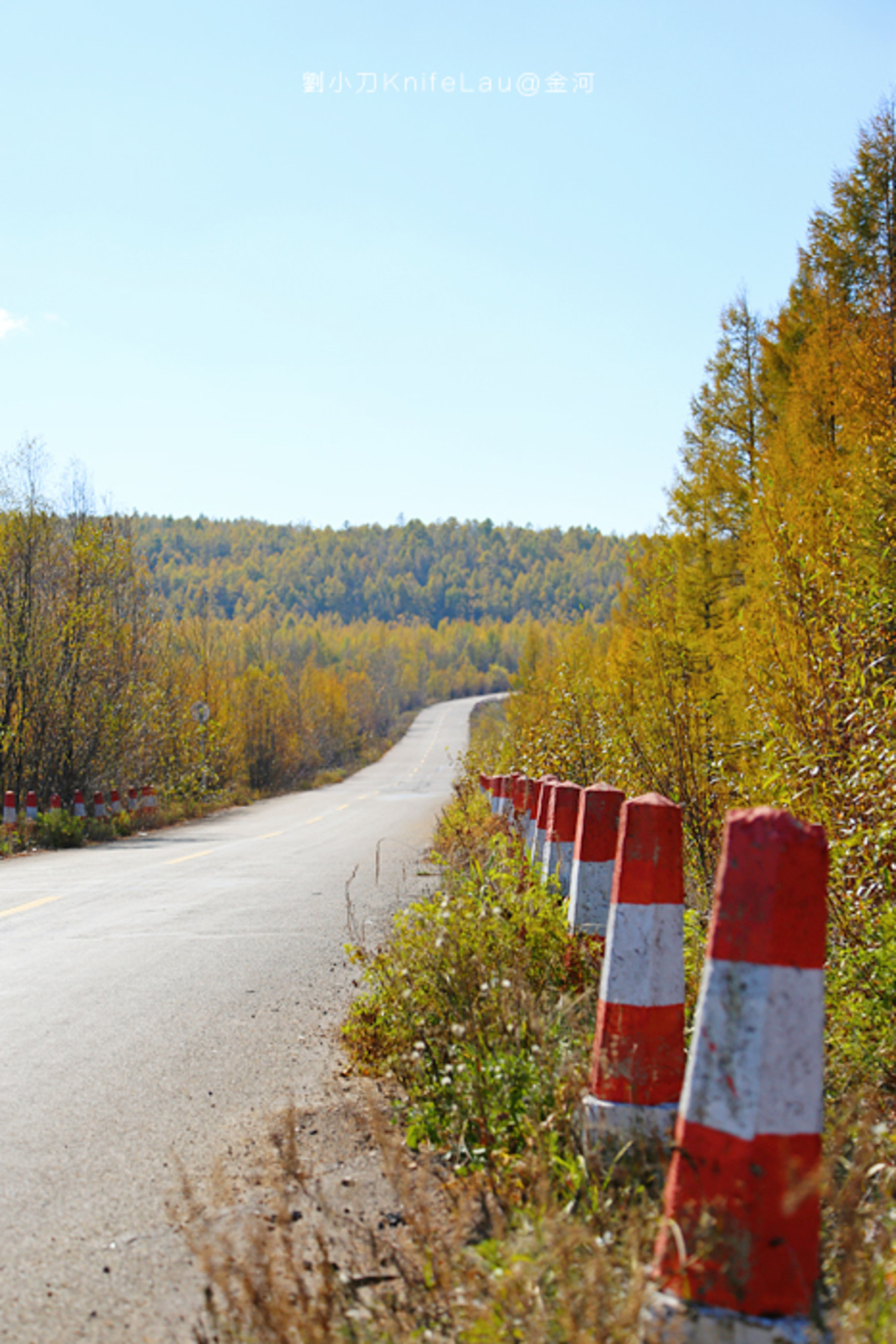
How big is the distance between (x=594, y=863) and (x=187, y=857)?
418 inches

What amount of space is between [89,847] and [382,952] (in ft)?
44.3

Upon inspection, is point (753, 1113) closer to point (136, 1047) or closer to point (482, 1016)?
point (482, 1016)

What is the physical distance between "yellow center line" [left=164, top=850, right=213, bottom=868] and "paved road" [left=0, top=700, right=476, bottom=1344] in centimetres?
77

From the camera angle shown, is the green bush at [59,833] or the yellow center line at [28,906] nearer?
the yellow center line at [28,906]

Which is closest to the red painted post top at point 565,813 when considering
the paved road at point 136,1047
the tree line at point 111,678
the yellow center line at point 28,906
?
the paved road at point 136,1047

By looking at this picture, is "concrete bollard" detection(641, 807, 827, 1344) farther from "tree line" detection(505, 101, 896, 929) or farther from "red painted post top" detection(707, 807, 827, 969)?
"tree line" detection(505, 101, 896, 929)

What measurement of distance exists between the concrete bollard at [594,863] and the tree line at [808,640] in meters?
1.28

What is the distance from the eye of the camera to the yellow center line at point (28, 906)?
28.1ft

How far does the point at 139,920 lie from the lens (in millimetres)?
8258

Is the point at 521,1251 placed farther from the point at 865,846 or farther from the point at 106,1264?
the point at 865,846

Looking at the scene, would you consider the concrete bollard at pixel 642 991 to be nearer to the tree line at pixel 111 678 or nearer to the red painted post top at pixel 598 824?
the red painted post top at pixel 598 824

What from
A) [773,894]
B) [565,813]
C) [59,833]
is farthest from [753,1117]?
[59,833]

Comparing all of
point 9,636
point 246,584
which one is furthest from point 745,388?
point 246,584

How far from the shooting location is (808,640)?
→ 628cm
